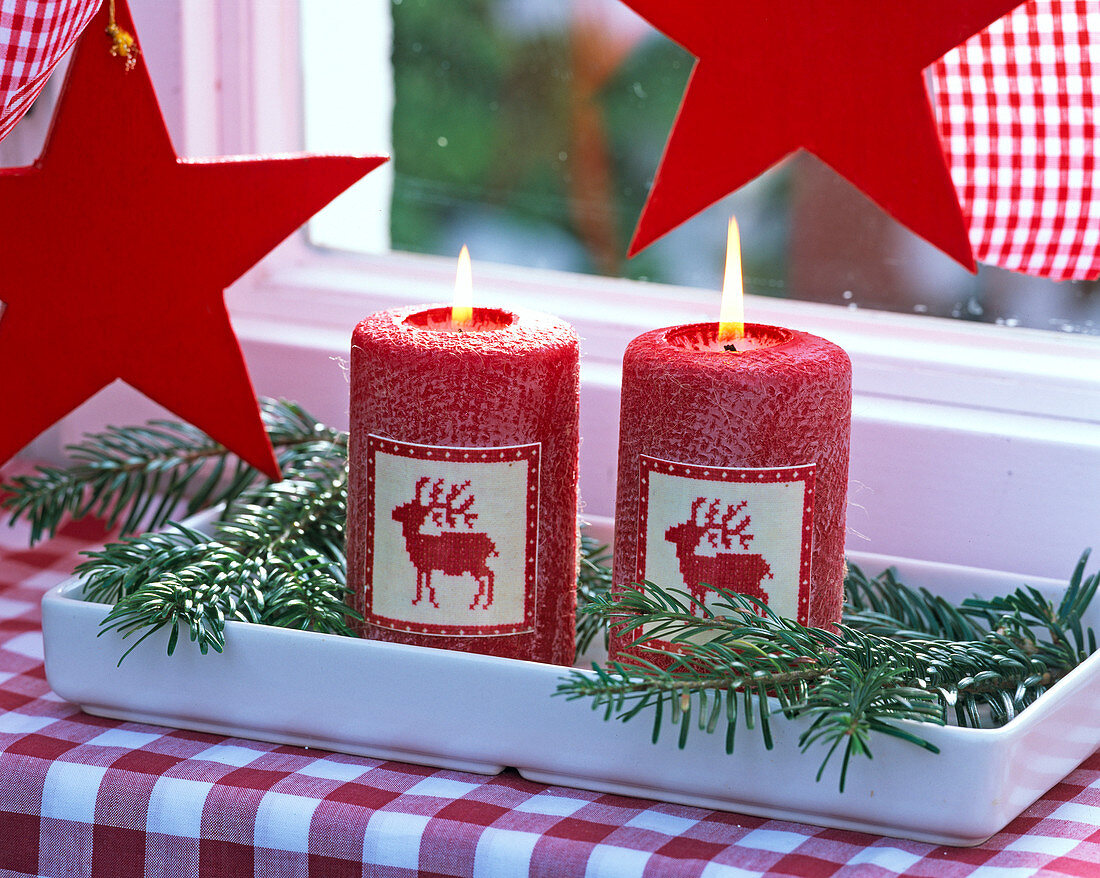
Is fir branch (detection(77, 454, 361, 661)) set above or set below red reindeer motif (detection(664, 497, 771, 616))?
below

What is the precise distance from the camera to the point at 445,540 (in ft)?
1.82

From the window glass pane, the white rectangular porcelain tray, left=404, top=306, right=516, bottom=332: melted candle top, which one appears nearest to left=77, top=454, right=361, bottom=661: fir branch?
the white rectangular porcelain tray

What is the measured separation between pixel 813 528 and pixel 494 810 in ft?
0.53

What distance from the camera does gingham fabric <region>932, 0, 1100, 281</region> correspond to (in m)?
0.66

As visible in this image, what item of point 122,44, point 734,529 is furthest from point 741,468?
point 122,44

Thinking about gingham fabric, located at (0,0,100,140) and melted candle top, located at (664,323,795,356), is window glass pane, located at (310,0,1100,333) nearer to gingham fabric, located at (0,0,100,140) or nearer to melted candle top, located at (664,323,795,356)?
melted candle top, located at (664,323,795,356)

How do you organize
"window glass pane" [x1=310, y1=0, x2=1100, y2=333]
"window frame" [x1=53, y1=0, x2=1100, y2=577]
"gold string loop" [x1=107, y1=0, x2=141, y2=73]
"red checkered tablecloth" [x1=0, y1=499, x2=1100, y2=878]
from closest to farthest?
"red checkered tablecloth" [x1=0, y1=499, x2=1100, y2=878] < "gold string loop" [x1=107, y1=0, x2=141, y2=73] < "window frame" [x1=53, y1=0, x2=1100, y2=577] < "window glass pane" [x1=310, y1=0, x2=1100, y2=333]

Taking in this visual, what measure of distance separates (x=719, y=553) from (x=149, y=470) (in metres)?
0.39

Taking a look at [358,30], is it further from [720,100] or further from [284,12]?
[720,100]

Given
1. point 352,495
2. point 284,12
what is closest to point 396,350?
point 352,495

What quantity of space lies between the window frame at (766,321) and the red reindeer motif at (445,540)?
0.74ft

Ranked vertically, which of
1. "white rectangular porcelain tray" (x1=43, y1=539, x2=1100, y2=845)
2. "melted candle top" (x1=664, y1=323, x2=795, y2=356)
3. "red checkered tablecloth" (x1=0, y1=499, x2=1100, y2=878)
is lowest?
"red checkered tablecloth" (x1=0, y1=499, x2=1100, y2=878)

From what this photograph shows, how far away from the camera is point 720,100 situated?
62cm

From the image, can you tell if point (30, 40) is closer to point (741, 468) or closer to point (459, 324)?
point (459, 324)
